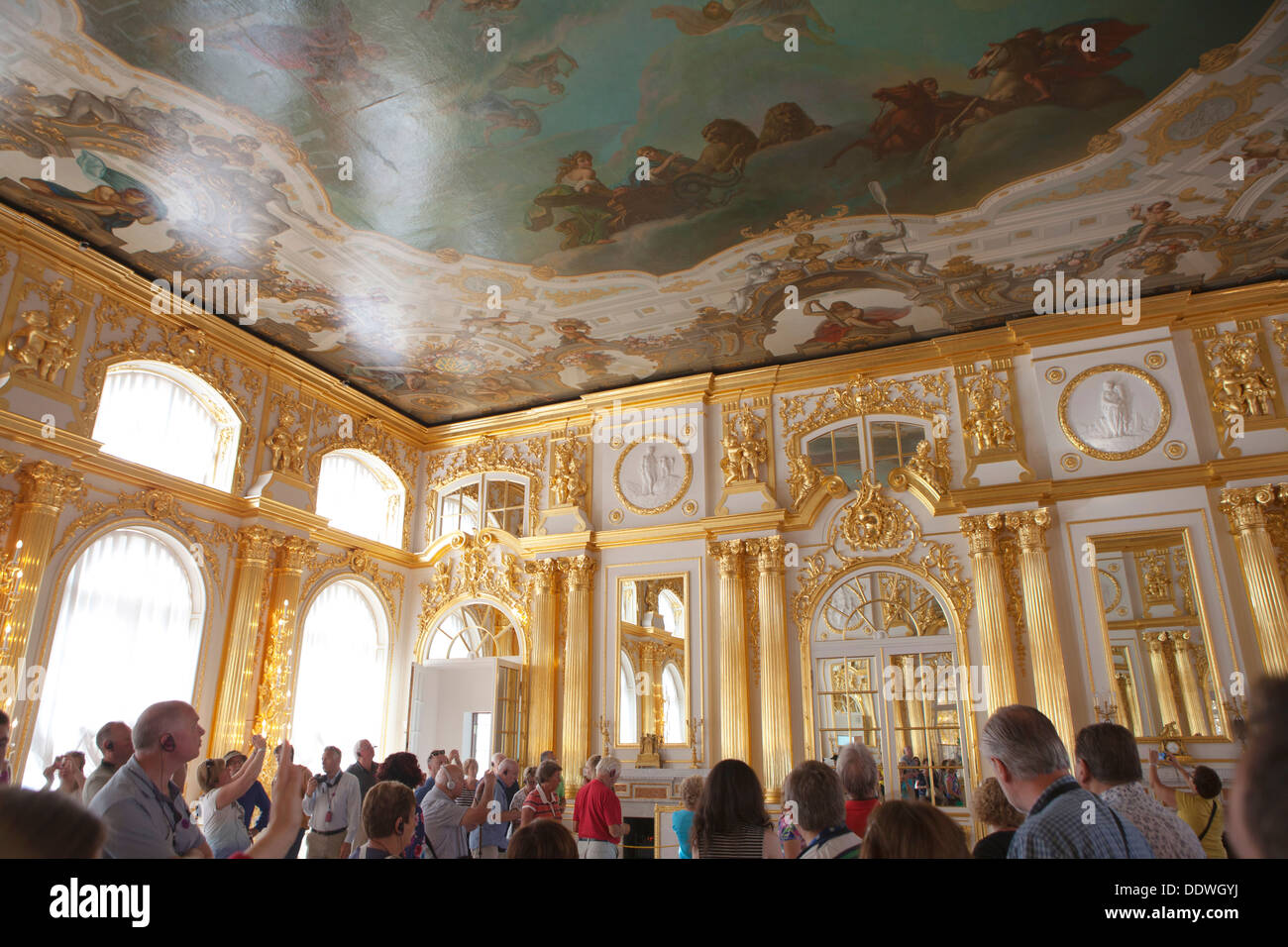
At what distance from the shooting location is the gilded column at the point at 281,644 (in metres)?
11.5

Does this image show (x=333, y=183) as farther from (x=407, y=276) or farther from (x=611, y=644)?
(x=611, y=644)

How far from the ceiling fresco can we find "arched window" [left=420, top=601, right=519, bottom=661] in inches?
202

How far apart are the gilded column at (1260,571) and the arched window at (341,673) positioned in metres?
13.0

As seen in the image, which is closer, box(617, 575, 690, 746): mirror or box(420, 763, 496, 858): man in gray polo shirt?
box(420, 763, 496, 858): man in gray polo shirt

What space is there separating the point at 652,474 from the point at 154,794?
1052 cm

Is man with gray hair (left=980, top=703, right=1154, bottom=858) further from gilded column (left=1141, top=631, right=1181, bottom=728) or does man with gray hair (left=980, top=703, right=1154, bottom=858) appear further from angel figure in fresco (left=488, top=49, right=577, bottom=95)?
gilded column (left=1141, top=631, right=1181, bottom=728)

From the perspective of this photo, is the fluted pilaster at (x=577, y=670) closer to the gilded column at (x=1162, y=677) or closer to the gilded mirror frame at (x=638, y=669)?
the gilded mirror frame at (x=638, y=669)

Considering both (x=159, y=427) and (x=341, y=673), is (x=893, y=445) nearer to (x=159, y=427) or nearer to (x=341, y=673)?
(x=341, y=673)

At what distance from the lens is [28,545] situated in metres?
9.03

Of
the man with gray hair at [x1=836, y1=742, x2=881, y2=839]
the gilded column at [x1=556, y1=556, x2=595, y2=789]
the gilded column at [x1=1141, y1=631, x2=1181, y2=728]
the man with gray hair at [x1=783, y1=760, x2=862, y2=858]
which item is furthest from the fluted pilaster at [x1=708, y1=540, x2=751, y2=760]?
the man with gray hair at [x1=783, y1=760, x2=862, y2=858]

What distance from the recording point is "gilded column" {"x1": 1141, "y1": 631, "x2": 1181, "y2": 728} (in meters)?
9.81

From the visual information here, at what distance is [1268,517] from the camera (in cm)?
1012

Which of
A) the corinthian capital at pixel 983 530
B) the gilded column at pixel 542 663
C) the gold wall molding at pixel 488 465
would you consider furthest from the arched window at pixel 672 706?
the corinthian capital at pixel 983 530
